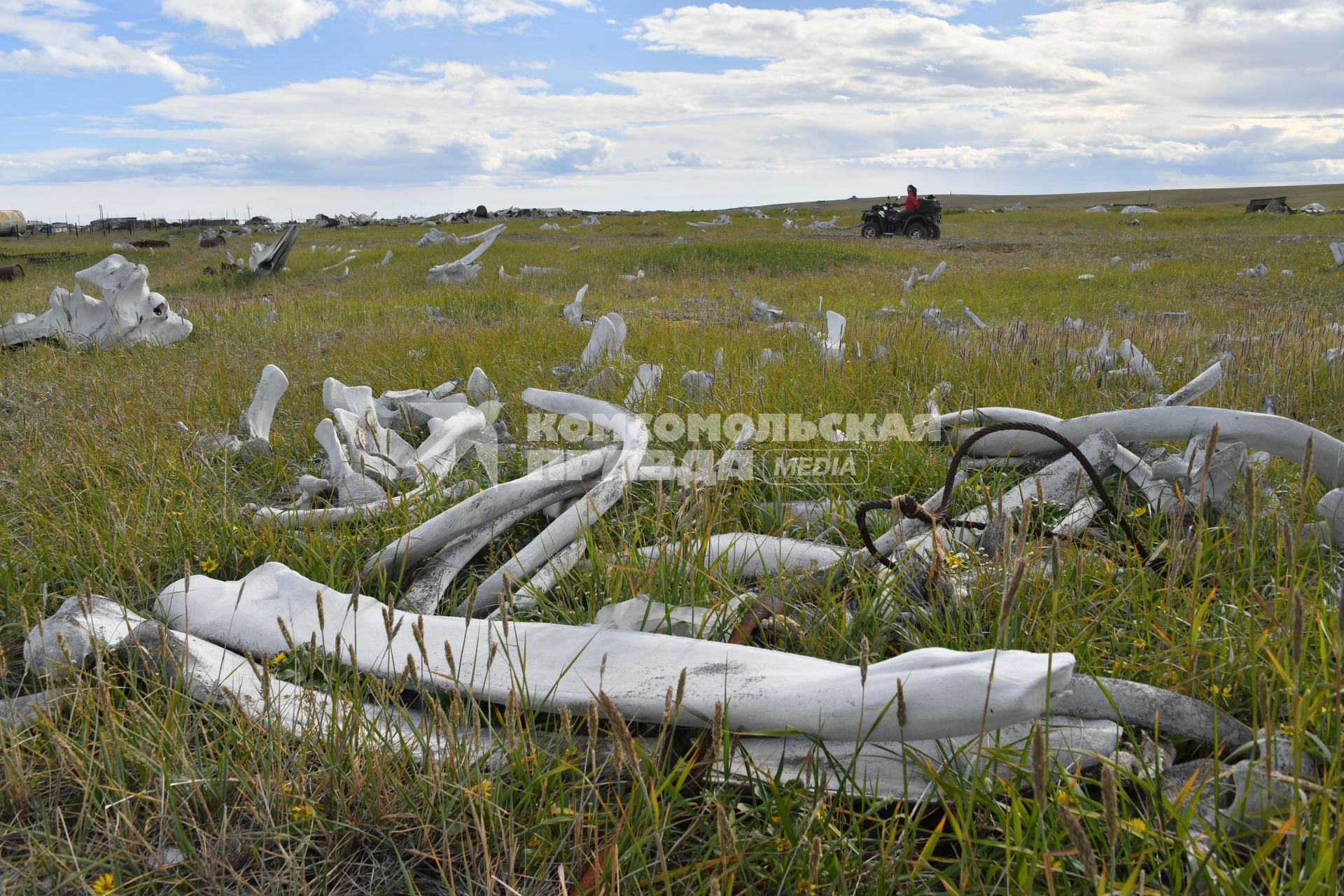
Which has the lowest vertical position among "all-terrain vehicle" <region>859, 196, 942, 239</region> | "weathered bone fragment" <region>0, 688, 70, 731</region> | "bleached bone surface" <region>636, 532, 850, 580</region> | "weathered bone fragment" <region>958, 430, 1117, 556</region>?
"weathered bone fragment" <region>0, 688, 70, 731</region>

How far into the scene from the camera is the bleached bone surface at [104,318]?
6742 mm

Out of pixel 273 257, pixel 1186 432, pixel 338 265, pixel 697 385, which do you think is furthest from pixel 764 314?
pixel 338 265

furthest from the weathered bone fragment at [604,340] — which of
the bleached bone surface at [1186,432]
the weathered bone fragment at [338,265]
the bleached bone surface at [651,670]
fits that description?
the weathered bone fragment at [338,265]

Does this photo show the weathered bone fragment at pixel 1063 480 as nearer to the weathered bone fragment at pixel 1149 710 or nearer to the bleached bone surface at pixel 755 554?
the bleached bone surface at pixel 755 554

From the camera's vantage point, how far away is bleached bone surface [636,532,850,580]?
6.95ft

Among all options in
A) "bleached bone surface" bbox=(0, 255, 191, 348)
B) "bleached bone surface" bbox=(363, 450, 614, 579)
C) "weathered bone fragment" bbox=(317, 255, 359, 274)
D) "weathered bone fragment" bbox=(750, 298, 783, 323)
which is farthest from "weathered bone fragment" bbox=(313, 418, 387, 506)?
"weathered bone fragment" bbox=(317, 255, 359, 274)

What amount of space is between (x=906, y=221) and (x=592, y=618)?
25298mm

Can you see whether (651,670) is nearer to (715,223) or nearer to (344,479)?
(344,479)

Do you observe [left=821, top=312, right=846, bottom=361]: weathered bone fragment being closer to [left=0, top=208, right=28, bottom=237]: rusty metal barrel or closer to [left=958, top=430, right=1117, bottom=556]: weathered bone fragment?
[left=958, top=430, right=1117, bottom=556]: weathered bone fragment

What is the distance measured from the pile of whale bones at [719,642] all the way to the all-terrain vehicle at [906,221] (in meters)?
23.1

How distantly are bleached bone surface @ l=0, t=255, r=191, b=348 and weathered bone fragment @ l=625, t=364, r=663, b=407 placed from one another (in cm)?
499

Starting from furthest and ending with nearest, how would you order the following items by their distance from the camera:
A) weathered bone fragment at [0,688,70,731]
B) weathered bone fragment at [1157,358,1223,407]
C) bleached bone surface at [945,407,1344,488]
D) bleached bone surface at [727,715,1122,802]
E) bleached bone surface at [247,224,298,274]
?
bleached bone surface at [247,224,298,274] < weathered bone fragment at [1157,358,1223,407] < bleached bone surface at [945,407,1344,488] < weathered bone fragment at [0,688,70,731] < bleached bone surface at [727,715,1122,802]

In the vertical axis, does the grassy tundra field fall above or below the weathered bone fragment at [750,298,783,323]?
below

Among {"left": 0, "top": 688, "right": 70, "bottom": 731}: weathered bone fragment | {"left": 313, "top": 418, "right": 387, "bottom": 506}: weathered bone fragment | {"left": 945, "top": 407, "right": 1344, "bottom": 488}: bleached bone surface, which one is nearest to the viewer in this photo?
{"left": 0, "top": 688, "right": 70, "bottom": 731}: weathered bone fragment
